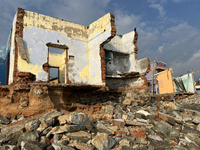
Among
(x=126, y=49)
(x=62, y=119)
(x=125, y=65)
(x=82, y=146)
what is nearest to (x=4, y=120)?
(x=62, y=119)

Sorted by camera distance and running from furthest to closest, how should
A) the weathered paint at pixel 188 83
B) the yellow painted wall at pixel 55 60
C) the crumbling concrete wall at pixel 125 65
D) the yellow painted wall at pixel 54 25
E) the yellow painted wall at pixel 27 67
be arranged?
the yellow painted wall at pixel 55 60 < the weathered paint at pixel 188 83 < the crumbling concrete wall at pixel 125 65 < the yellow painted wall at pixel 54 25 < the yellow painted wall at pixel 27 67

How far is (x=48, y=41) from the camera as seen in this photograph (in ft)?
29.4

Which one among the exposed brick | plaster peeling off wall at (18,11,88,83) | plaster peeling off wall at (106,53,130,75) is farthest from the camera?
plaster peeling off wall at (106,53,130,75)

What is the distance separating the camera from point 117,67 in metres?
11.7

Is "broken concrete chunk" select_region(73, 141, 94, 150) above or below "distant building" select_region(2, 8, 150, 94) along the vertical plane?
below

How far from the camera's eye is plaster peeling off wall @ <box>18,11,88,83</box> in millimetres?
8328

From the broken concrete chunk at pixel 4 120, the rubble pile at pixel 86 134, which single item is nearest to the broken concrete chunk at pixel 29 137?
the rubble pile at pixel 86 134

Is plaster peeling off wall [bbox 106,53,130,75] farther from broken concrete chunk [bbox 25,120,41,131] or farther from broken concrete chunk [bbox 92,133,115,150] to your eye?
broken concrete chunk [bbox 25,120,41,131]

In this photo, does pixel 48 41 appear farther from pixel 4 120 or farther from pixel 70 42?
pixel 4 120

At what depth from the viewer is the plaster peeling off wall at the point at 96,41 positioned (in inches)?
350

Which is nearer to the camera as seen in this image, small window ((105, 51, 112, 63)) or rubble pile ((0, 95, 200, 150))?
rubble pile ((0, 95, 200, 150))

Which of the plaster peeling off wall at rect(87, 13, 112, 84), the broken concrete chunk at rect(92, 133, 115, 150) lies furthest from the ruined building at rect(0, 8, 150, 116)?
the broken concrete chunk at rect(92, 133, 115, 150)

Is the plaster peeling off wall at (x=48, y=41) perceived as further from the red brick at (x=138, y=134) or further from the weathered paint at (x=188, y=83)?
the weathered paint at (x=188, y=83)

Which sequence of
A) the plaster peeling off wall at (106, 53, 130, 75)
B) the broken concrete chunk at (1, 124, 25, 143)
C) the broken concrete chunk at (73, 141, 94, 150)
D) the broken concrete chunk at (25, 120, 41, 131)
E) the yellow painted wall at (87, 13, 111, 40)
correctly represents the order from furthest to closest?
the plaster peeling off wall at (106, 53, 130, 75) → the yellow painted wall at (87, 13, 111, 40) → the broken concrete chunk at (25, 120, 41, 131) → the broken concrete chunk at (1, 124, 25, 143) → the broken concrete chunk at (73, 141, 94, 150)
